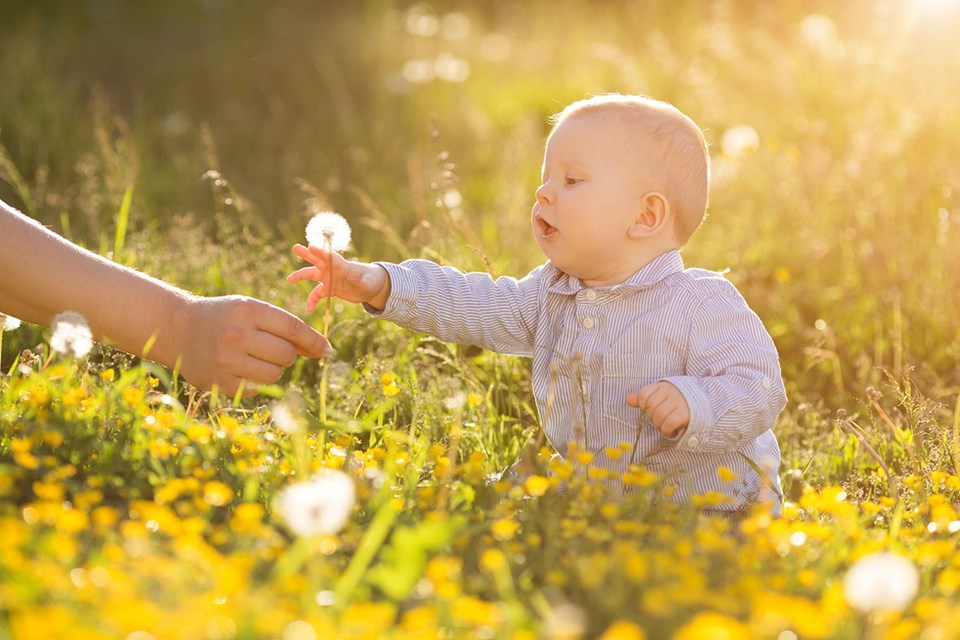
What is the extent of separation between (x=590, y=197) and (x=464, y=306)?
0.47 meters

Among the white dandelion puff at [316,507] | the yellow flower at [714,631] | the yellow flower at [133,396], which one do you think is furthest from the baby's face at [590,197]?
the yellow flower at [714,631]

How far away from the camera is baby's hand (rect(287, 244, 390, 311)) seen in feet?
9.36

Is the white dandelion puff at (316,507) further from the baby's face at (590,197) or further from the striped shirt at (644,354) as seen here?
the baby's face at (590,197)

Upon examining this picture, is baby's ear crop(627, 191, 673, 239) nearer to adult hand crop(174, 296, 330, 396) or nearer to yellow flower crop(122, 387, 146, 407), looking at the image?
adult hand crop(174, 296, 330, 396)

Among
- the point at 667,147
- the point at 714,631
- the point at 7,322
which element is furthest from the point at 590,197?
the point at 714,631

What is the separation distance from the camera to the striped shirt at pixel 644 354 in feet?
8.82

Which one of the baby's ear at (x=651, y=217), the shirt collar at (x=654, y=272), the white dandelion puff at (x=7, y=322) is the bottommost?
the shirt collar at (x=654, y=272)

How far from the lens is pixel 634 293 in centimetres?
289

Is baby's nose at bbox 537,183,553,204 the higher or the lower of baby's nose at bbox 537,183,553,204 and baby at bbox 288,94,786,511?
the higher

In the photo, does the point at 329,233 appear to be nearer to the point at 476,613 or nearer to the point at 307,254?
the point at 307,254

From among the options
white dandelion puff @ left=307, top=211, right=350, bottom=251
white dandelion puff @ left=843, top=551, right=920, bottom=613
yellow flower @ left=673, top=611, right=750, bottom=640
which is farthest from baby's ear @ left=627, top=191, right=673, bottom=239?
yellow flower @ left=673, top=611, right=750, bottom=640

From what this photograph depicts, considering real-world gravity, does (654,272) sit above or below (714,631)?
above

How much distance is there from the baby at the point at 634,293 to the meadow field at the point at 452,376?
162mm

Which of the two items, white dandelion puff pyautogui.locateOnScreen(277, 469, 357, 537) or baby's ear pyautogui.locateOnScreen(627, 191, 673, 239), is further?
baby's ear pyautogui.locateOnScreen(627, 191, 673, 239)
